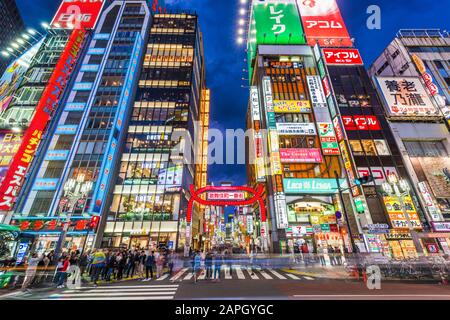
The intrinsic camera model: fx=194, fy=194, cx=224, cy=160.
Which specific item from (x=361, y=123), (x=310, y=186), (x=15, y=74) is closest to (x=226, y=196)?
(x=310, y=186)

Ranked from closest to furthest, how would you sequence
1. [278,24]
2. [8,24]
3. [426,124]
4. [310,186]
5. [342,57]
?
1. [310,186]
2. [426,124]
3. [342,57]
4. [278,24]
5. [8,24]

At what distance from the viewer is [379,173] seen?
25.4m

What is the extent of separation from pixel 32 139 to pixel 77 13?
704 inches

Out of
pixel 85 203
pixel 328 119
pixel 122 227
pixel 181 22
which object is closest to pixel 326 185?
pixel 328 119

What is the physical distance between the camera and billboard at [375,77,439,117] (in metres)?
27.9

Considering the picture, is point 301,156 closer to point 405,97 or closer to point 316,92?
point 316,92

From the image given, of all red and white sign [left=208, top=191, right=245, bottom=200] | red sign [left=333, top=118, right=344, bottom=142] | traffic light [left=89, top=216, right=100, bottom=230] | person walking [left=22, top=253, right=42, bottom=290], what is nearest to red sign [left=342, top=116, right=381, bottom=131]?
red sign [left=333, top=118, right=344, bottom=142]

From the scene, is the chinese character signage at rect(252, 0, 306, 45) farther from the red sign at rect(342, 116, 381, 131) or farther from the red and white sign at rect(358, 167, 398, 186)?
the red and white sign at rect(358, 167, 398, 186)

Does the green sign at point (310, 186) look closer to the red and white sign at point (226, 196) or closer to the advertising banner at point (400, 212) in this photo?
the advertising banner at point (400, 212)

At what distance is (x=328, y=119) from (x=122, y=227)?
35.9m
